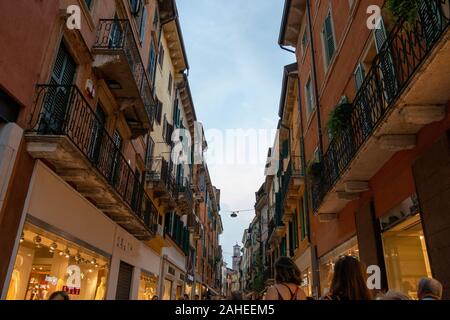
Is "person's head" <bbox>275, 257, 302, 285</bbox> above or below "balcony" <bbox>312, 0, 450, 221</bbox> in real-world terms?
below

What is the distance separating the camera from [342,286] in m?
2.86

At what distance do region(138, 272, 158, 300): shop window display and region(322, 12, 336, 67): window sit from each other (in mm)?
10877

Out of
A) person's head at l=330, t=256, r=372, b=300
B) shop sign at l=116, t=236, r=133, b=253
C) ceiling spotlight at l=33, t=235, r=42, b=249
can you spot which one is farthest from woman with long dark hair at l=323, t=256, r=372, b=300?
shop sign at l=116, t=236, r=133, b=253

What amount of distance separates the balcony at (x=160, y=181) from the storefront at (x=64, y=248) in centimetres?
338

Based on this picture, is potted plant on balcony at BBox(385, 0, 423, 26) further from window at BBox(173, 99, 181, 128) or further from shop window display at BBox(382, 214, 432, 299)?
window at BBox(173, 99, 181, 128)

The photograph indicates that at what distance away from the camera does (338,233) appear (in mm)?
10742

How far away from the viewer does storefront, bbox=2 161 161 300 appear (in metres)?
6.78

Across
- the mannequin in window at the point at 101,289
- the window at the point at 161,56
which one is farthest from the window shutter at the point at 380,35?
the window at the point at 161,56

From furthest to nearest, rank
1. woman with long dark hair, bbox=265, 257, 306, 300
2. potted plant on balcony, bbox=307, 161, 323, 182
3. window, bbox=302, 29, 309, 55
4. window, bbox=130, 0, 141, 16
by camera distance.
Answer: window, bbox=302, 29, 309, 55
window, bbox=130, 0, 141, 16
potted plant on balcony, bbox=307, 161, 323, 182
woman with long dark hair, bbox=265, 257, 306, 300

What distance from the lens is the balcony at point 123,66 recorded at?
932 cm

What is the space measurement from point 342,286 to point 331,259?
9.07 metres

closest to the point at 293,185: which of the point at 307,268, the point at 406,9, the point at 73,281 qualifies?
the point at 307,268

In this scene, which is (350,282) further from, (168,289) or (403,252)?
(168,289)
